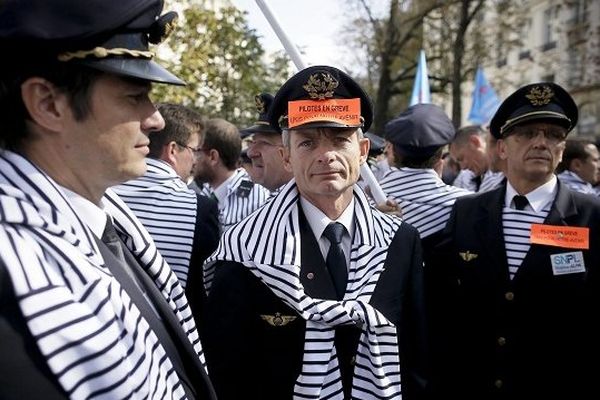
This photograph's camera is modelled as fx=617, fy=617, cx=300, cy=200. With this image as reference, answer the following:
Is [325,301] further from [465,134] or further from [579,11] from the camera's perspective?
[579,11]

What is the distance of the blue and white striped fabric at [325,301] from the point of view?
241 centimetres

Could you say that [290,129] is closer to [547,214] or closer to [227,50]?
[547,214]

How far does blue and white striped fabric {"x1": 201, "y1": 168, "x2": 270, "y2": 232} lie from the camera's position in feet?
14.4

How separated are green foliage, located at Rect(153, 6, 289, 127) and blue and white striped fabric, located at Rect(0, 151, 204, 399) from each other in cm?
860

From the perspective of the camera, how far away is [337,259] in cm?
261

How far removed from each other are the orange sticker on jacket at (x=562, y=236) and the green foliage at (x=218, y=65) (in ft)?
25.2

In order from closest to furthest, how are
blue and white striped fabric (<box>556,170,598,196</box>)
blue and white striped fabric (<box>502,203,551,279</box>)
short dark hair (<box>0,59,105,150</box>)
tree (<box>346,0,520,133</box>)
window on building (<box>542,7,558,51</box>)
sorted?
short dark hair (<box>0,59,105,150</box>), blue and white striped fabric (<box>502,203,551,279</box>), blue and white striped fabric (<box>556,170,598,196</box>), tree (<box>346,0,520,133</box>), window on building (<box>542,7,558,51</box>)

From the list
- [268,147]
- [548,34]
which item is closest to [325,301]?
[268,147]

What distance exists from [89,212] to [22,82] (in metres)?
0.38

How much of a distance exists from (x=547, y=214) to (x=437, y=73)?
89.5 feet

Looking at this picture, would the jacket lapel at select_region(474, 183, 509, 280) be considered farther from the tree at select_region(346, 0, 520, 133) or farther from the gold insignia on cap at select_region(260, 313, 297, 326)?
the tree at select_region(346, 0, 520, 133)

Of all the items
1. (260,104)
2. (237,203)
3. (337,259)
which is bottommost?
(337,259)

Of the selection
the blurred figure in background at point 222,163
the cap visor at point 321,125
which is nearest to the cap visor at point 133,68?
the cap visor at point 321,125

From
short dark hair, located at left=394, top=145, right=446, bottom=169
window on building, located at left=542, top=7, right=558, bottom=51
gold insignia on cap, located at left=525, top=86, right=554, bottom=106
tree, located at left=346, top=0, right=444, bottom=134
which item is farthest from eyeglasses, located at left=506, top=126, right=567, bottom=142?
window on building, located at left=542, top=7, right=558, bottom=51
